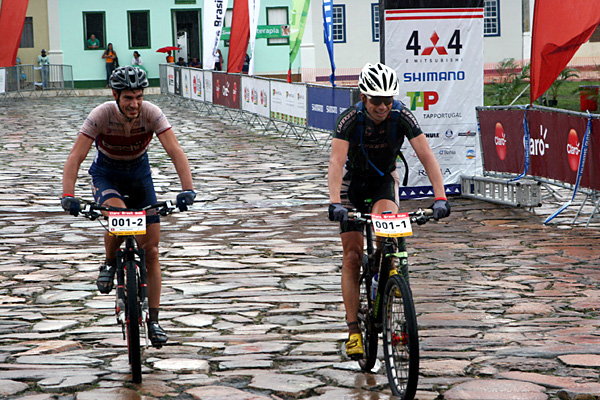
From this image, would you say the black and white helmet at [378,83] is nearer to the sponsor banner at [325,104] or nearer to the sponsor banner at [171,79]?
the sponsor banner at [325,104]

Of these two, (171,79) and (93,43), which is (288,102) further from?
(93,43)

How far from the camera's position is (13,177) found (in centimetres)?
1591

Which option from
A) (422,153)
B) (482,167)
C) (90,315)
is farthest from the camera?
(482,167)

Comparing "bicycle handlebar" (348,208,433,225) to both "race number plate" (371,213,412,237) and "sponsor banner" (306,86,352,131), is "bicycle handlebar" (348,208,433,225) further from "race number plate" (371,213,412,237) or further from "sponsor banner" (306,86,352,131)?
"sponsor banner" (306,86,352,131)

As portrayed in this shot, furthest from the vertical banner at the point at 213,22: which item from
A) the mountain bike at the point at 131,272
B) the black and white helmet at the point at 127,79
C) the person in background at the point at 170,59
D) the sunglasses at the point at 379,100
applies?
the sunglasses at the point at 379,100

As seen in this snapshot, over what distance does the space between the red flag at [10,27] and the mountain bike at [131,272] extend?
19.3 m

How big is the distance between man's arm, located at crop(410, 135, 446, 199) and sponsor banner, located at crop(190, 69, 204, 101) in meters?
23.8

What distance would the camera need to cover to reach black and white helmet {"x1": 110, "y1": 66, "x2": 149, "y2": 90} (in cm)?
572

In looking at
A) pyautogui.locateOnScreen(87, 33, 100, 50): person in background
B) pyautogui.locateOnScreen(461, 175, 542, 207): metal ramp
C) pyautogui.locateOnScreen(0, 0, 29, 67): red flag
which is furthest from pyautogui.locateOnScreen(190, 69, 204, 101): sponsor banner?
pyautogui.locateOnScreen(461, 175, 542, 207): metal ramp

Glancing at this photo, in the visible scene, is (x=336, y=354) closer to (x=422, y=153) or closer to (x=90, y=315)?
(x=422, y=153)

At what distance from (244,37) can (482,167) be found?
13.8m

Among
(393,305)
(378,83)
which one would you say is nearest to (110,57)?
(378,83)

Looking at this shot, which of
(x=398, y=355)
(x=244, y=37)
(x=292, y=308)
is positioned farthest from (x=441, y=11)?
(x=244, y=37)

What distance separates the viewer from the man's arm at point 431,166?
5.41 metres
